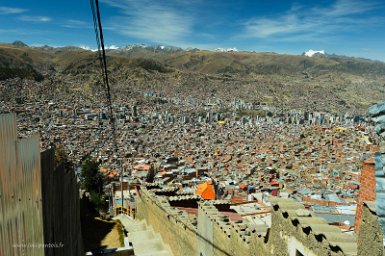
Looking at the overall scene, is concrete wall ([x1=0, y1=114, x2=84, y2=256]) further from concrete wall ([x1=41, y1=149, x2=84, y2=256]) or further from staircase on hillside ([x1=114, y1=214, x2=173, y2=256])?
staircase on hillside ([x1=114, y1=214, x2=173, y2=256])

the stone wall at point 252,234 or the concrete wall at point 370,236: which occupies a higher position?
the concrete wall at point 370,236

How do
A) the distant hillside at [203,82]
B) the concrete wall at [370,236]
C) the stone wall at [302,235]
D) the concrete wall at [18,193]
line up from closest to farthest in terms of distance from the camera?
the concrete wall at [18,193] → the concrete wall at [370,236] → the stone wall at [302,235] → the distant hillside at [203,82]

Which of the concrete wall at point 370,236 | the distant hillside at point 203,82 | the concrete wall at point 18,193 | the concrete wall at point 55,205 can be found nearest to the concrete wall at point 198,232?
the concrete wall at point 370,236

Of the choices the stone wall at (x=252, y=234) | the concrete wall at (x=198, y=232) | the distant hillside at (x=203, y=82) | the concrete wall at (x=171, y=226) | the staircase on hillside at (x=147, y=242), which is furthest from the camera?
the distant hillside at (x=203, y=82)

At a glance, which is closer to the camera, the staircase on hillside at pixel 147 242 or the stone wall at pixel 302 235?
the stone wall at pixel 302 235

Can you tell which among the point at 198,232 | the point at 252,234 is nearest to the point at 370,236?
the point at 252,234

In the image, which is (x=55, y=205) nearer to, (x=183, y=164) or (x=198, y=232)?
(x=198, y=232)

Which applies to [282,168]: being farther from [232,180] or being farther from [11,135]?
[11,135]

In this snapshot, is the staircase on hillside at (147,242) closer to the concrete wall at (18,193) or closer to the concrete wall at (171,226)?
the concrete wall at (171,226)
